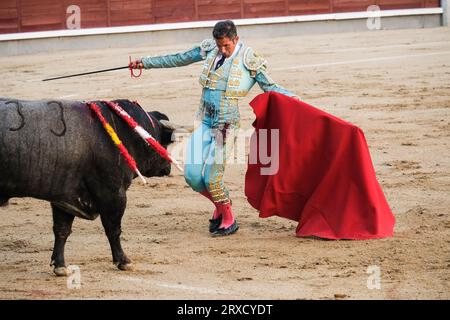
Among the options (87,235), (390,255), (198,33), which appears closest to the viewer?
(390,255)

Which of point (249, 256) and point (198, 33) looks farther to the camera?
point (198, 33)

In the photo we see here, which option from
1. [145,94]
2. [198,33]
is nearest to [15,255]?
[145,94]

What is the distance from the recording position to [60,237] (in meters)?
5.14

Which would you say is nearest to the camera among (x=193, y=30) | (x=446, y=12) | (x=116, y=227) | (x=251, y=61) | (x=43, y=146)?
(x=43, y=146)

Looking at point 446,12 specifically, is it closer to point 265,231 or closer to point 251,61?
point 265,231

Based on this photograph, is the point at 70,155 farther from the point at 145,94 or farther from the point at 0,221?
the point at 145,94

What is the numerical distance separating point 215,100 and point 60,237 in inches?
45.0

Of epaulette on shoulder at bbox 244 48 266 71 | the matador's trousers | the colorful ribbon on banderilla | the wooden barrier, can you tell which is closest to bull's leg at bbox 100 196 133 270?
the colorful ribbon on banderilla

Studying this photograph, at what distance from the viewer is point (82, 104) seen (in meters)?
5.01

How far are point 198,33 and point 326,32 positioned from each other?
185cm

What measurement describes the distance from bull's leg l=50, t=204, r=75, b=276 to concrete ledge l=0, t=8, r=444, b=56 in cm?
998

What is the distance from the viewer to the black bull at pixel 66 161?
4.75 m

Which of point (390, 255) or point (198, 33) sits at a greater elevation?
point (198, 33)

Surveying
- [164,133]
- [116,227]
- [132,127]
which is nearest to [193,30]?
[164,133]
